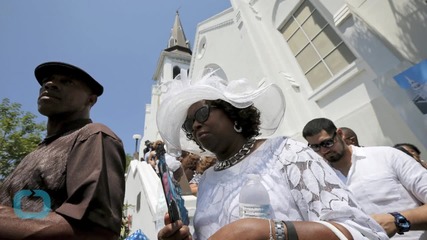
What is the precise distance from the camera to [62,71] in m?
1.68

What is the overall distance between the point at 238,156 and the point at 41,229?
100 cm

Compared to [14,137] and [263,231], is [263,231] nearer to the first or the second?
[263,231]

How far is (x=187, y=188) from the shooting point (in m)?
3.80

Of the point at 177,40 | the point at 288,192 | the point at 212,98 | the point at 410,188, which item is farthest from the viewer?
the point at 177,40

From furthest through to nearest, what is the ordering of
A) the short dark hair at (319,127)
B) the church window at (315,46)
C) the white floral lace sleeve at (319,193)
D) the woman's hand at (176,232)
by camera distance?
the church window at (315,46) → the short dark hair at (319,127) → the woman's hand at (176,232) → the white floral lace sleeve at (319,193)

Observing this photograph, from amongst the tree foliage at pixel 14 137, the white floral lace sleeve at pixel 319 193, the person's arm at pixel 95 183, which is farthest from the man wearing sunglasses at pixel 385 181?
the tree foliage at pixel 14 137

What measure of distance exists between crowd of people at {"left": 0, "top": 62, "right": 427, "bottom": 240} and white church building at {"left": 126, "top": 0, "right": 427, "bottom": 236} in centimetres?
101

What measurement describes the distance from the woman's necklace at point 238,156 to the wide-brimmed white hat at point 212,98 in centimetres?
24

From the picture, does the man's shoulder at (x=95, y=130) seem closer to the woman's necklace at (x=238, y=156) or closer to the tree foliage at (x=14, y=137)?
the woman's necklace at (x=238, y=156)

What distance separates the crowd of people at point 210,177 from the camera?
3.37 ft

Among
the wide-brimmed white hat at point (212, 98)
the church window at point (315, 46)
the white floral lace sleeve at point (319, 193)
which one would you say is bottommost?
the white floral lace sleeve at point (319, 193)

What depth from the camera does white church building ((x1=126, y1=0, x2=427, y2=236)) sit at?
5809 millimetres

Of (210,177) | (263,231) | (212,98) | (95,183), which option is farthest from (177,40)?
(263,231)

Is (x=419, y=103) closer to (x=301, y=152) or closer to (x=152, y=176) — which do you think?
(x=301, y=152)
